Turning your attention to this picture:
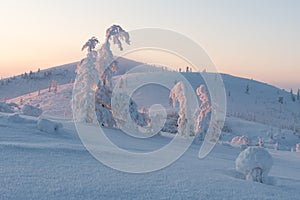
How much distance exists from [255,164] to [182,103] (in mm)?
15591

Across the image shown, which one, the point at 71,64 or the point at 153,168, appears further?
the point at 71,64

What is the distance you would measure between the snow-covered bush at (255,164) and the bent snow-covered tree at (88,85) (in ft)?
37.9

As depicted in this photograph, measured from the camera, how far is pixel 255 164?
26.0ft

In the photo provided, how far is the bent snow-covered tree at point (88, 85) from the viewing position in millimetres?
18844

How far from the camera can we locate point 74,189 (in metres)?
5.62

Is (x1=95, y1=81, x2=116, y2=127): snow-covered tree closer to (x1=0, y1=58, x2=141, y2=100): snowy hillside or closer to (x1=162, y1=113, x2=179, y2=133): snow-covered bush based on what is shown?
(x1=162, y1=113, x2=179, y2=133): snow-covered bush

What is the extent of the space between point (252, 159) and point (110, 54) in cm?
1244

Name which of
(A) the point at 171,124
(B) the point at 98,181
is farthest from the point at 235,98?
(B) the point at 98,181

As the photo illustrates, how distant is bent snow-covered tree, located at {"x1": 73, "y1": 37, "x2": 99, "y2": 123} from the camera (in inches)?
742

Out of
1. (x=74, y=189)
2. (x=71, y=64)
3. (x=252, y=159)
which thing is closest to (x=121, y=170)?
(x=74, y=189)

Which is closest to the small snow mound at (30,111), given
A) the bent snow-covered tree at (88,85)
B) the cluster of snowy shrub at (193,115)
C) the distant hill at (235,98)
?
the bent snow-covered tree at (88,85)

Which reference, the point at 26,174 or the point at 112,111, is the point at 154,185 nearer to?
the point at 26,174

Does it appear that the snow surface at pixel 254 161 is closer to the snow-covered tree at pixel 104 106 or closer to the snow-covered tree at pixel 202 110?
the snow-covered tree at pixel 104 106

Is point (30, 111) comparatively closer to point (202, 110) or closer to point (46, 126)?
point (46, 126)
